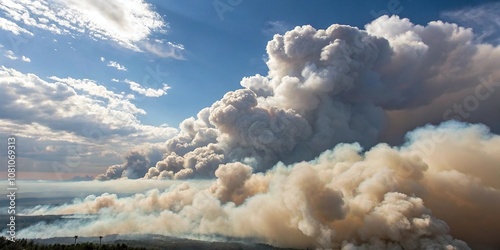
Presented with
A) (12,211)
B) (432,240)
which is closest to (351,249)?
(432,240)

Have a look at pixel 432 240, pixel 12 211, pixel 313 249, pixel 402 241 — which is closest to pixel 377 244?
pixel 402 241

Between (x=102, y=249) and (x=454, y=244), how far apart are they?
563 feet

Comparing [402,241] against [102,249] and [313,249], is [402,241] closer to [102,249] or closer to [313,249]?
[313,249]

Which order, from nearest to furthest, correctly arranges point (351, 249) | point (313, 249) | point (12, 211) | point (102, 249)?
1. point (12, 211)
2. point (351, 249)
3. point (313, 249)
4. point (102, 249)

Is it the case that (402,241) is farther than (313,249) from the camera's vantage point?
No

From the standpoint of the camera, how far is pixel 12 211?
104 metres

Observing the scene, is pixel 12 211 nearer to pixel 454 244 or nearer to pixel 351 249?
pixel 351 249

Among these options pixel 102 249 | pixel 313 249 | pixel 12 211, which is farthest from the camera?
pixel 102 249

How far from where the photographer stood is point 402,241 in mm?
156625

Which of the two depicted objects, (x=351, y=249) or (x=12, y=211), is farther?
(x=351, y=249)

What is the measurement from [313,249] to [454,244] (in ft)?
208

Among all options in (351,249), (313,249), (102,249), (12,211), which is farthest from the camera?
(102,249)

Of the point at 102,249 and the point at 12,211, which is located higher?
the point at 12,211

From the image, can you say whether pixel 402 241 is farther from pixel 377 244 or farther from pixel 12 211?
pixel 12 211
